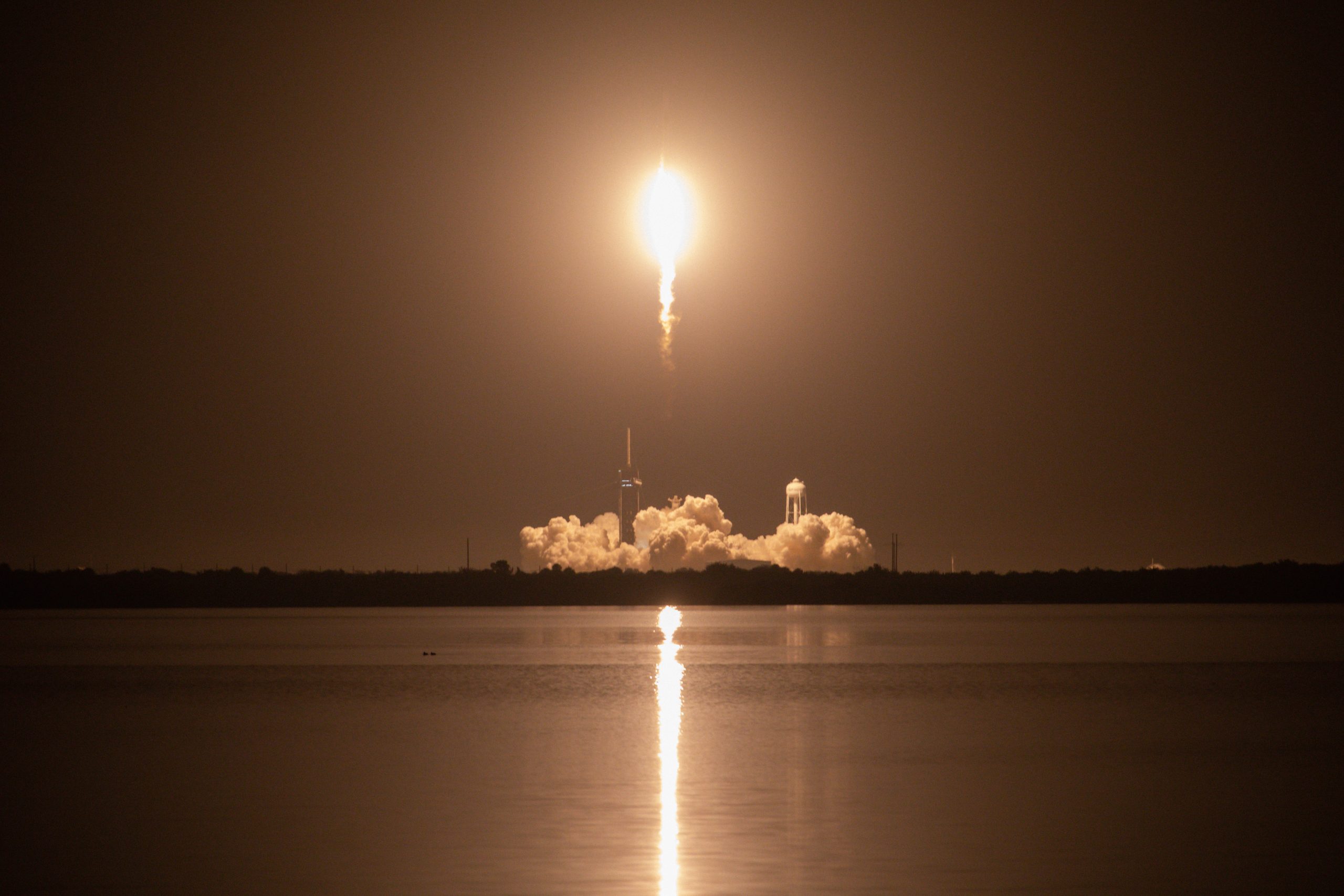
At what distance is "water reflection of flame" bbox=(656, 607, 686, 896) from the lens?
27375 mm

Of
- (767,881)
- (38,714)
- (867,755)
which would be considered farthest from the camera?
(38,714)

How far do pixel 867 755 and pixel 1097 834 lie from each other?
13.9 metres

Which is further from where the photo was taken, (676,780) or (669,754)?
(669,754)

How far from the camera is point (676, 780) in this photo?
39.5m

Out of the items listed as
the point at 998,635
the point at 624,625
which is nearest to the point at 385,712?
the point at 998,635

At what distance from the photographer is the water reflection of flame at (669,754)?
27.4m

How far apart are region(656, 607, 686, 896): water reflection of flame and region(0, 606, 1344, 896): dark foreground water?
0.14 metres

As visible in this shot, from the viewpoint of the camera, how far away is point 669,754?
45.5m

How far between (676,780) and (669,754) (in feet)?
19.8

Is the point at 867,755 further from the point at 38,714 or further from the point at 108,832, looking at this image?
the point at 38,714

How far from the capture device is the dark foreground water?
2766cm

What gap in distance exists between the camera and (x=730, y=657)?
101 m

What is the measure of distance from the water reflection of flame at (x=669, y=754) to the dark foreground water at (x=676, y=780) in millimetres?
144

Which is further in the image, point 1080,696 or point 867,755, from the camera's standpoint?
point 1080,696
